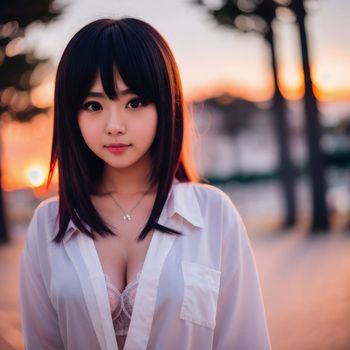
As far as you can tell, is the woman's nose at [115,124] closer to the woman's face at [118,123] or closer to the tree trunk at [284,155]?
the woman's face at [118,123]

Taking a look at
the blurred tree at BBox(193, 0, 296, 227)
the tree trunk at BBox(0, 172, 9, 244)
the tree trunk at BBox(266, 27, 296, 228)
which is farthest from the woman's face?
the tree trunk at BBox(0, 172, 9, 244)

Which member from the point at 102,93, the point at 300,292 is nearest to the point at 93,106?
the point at 102,93

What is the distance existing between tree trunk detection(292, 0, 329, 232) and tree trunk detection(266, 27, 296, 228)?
52.5 inches

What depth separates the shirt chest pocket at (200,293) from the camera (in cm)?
155

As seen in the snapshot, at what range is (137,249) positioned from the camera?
5.54 ft

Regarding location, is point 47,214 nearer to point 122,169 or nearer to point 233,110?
point 122,169

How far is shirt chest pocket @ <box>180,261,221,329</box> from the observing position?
1552mm

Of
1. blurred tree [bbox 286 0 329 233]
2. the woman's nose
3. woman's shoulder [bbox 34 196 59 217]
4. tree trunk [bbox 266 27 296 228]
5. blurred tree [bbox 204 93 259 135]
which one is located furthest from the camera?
blurred tree [bbox 204 93 259 135]

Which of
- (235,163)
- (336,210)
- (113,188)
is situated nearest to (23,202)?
(336,210)

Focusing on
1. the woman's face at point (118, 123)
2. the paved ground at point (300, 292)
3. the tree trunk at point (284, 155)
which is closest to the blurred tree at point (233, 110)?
the tree trunk at point (284, 155)

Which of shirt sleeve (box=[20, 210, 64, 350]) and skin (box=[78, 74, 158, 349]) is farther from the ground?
skin (box=[78, 74, 158, 349])

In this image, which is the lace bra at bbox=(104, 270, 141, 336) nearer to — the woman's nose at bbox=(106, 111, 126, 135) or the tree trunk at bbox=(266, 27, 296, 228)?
the woman's nose at bbox=(106, 111, 126, 135)

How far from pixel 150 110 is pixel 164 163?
9.0 inches

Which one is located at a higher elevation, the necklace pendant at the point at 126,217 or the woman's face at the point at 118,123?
the woman's face at the point at 118,123
